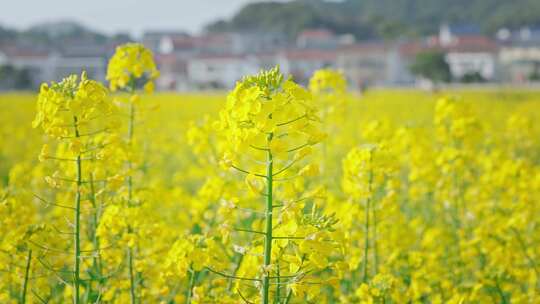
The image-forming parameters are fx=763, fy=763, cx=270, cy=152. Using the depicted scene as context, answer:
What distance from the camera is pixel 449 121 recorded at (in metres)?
5.08

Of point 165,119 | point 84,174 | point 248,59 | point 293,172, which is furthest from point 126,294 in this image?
point 248,59

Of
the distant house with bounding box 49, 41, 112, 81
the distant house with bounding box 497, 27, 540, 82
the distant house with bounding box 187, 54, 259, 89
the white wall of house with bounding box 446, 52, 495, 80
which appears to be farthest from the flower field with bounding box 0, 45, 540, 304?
the white wall of house with bounding box 446, 52, 495, 80

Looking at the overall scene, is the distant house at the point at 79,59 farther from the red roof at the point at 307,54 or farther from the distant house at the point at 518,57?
the distant house at the point at 518,57

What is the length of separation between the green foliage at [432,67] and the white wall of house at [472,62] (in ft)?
32.1

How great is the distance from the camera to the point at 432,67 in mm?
45656

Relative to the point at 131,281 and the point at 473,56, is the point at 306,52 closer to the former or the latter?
the point at 473,56

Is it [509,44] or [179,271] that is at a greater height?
[509,44]

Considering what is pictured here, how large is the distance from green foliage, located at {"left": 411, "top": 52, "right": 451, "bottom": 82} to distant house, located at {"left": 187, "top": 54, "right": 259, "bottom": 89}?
11.0 meters

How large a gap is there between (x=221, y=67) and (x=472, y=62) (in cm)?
1953

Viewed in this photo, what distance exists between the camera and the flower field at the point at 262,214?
234 centimetres

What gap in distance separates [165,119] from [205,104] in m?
4.66

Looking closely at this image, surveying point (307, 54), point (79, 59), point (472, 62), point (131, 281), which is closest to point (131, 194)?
point (131, 281)

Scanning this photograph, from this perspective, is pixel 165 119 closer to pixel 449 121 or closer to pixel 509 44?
pixel 449 121

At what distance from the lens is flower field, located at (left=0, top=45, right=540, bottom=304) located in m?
2.34
